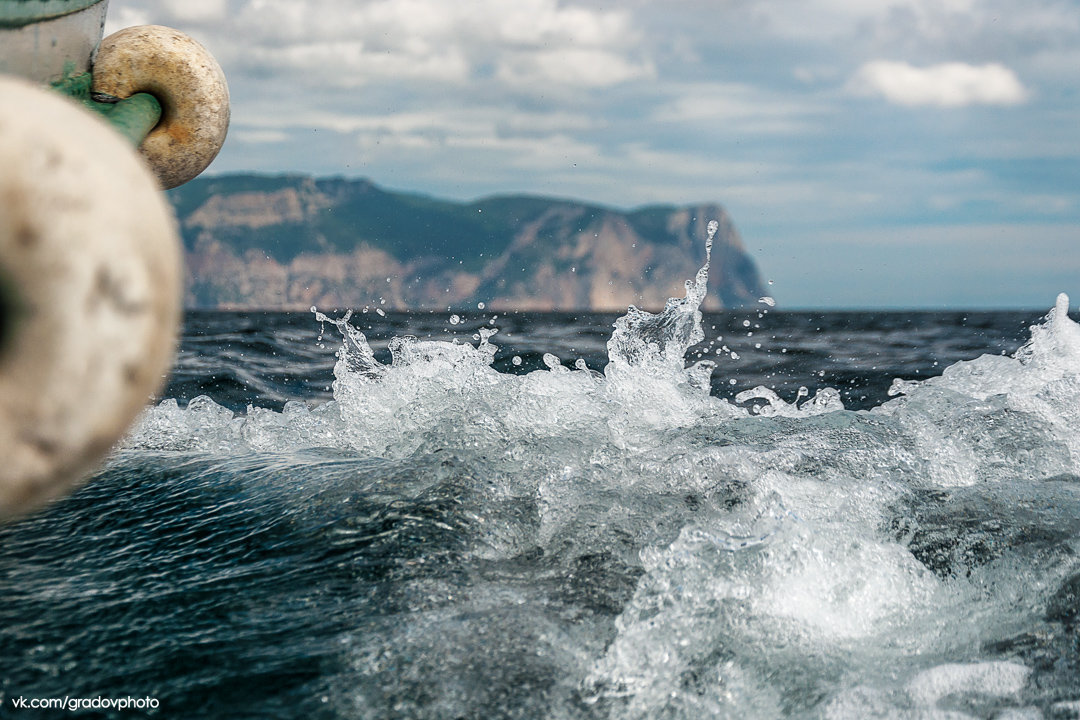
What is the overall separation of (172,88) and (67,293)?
2853mm

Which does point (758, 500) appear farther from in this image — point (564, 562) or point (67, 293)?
point (67, 293)

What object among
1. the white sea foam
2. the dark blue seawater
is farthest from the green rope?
the white sea foam

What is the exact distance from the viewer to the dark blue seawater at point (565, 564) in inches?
95.1

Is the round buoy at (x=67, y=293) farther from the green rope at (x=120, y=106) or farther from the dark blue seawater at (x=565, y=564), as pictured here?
the green rope at (x=120, y=106)

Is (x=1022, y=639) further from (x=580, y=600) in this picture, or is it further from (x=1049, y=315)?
(x=1049, y=315)

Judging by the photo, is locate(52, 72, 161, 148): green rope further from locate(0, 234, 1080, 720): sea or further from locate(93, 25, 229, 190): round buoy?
locate(0, 234, 1080, 720): sea

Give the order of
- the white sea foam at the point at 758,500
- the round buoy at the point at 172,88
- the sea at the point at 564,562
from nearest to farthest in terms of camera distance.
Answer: the sea at the point at 564,562 → the white sea foam at the point at 758,500 → the round buoy at the point at 172,88

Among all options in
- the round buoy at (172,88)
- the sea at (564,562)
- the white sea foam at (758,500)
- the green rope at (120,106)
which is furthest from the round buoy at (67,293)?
the round buoy at (172,88)

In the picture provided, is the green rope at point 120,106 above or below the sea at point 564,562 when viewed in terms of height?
above

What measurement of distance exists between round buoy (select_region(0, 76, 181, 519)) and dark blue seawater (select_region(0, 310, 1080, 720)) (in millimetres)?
1079

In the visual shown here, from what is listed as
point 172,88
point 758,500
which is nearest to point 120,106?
point 172,88

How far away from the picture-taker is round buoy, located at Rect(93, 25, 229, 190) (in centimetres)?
371

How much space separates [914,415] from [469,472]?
276 centimetres

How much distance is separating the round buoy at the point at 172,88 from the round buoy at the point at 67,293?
2471 mm
